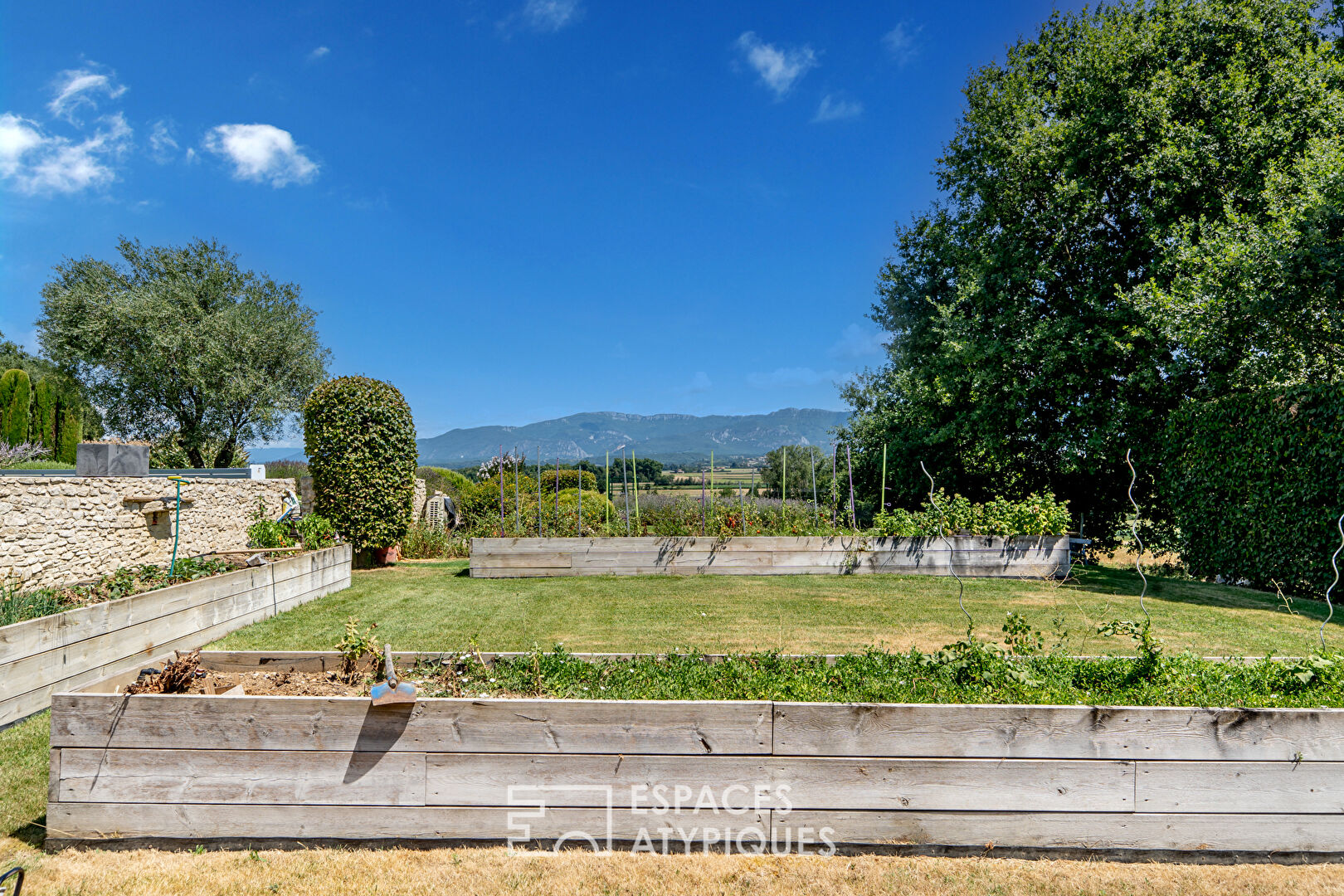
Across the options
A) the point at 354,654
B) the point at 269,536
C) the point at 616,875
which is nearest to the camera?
the point at 616,875

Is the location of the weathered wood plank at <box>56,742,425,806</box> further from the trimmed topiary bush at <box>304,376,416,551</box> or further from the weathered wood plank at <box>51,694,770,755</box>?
the trimmed topiary bush at <box>304,376,416,551</box>

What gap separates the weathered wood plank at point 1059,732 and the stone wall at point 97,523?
23.4 feet

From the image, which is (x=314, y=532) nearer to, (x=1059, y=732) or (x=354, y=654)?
(x=354, y=654)

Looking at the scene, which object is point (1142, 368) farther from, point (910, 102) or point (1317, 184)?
point (910, 102)

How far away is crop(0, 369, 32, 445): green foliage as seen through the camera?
57.3 ft

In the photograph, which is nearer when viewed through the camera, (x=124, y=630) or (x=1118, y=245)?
(x=124, y=630)

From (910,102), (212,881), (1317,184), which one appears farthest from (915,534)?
(910,102)

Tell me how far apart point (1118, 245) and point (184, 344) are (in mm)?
22945

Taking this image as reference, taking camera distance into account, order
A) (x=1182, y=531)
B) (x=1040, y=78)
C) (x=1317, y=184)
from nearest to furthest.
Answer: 1. (x=1317, y=184)
2. (x=1182, y=531)
3. (x=1040, y=78)

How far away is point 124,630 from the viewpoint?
4.95 m

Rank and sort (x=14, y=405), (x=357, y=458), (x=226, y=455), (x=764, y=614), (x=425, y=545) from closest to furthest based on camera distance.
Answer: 1. (x=764, y=614)
2. (x=357, y=458)
3. (x=425, y=545)
4. (x=14, y=405)
5. (x=226, y=455)

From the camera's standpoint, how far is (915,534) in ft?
31.8

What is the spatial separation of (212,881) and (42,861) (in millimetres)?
828

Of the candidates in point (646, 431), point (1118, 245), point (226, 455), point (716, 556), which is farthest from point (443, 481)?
point (646, 431)
